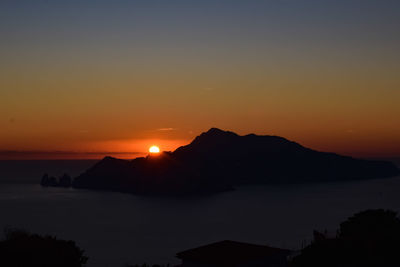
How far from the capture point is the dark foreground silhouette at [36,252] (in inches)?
1123

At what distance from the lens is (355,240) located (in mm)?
31969

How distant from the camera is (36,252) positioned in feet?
96.8

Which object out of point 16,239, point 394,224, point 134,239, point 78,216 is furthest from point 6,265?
point 78,216

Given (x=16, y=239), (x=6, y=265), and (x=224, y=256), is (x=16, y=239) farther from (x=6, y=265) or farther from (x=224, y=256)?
(x=224, y=256)

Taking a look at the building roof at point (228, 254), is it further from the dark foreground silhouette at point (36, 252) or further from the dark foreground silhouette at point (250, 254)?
the dark foreground silhouette at point (36, 252)

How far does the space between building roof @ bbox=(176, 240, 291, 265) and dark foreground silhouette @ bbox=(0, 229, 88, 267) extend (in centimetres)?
877

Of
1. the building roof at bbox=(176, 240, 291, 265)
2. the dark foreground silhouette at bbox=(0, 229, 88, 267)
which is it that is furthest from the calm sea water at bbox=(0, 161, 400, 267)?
the building roof at bbox=(176, 240, 291, 265)

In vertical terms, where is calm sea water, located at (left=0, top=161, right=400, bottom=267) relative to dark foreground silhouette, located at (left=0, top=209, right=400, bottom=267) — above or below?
below

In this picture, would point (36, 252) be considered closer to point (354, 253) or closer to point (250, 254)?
point (250, 254)

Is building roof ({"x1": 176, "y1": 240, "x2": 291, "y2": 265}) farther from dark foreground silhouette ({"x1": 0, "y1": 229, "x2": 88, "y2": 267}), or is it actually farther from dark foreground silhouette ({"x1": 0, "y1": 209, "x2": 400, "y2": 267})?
dark foreground silhouette ({"x1": 0, "y1": 229, "x2": 88, "y2": 267})

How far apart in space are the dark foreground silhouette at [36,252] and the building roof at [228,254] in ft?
28.8

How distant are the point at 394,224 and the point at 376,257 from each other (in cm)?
1620

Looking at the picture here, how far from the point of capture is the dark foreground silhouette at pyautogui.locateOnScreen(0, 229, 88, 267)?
28531 millimetres

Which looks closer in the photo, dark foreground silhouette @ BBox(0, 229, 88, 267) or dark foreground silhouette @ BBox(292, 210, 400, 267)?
dark foreground silhouette @ BBox(292, 210, 400, 267)
